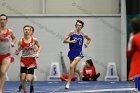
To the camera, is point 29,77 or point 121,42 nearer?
point 29,77

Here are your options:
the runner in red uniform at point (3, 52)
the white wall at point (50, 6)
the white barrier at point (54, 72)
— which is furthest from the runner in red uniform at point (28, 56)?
the white wall at point (50, 6)

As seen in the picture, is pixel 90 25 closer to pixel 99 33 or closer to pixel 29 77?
pixel 99 33

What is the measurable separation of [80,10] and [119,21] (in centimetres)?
203

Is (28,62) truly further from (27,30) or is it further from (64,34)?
(64,34)

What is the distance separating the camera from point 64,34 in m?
22.4

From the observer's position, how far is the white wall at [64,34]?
22203mm

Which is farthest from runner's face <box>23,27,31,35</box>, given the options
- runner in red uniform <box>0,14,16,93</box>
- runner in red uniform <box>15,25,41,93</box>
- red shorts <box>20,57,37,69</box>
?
runner in red uniform <box>0,14,16,93</box>

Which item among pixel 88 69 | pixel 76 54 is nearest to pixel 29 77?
pixel 76 54

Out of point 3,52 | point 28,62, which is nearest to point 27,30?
point 28,62

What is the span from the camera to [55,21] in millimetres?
22453

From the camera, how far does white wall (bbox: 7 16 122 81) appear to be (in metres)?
22.2

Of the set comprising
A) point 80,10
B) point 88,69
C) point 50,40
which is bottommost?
point 88,69

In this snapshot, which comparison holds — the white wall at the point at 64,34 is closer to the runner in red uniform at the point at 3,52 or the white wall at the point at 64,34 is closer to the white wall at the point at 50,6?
the white wall at the point at 50,6

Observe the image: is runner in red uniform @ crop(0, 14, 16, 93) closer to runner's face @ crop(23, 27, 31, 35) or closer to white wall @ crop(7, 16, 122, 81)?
runner's face @ crop(23, 27, 31, 35)
